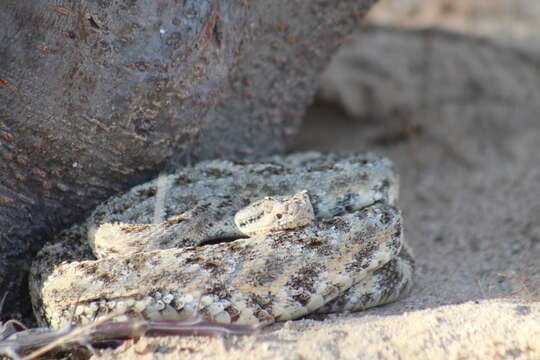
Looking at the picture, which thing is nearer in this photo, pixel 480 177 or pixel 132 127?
pixel 132 127

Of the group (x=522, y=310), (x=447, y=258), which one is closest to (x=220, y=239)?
(x=522, y=310)

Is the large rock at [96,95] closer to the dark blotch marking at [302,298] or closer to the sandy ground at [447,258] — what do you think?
the sandy ground at [447,258]

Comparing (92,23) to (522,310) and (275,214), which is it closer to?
(275,214)

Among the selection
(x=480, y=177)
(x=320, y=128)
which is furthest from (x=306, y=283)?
(x=320, y=128)

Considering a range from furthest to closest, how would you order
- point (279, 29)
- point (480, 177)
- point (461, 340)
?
1. point (480, 177)
2. point (279, 29)
3. point (461, 340)

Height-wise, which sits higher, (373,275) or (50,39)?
(50,39)

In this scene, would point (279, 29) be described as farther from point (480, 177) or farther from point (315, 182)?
point (480, 177)
